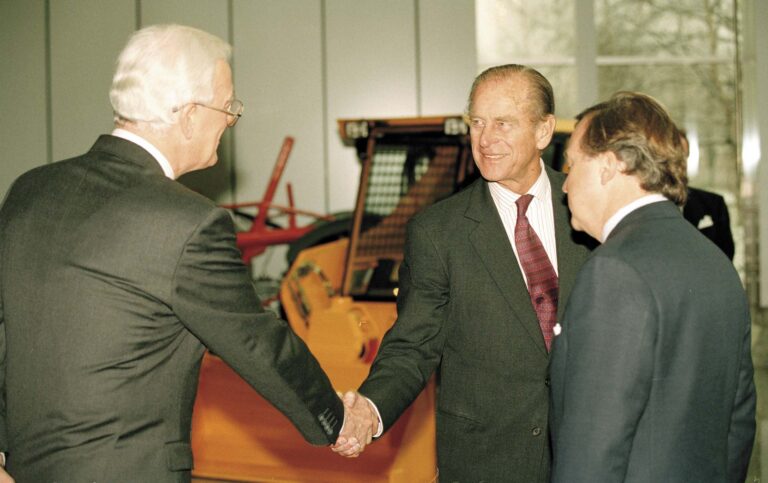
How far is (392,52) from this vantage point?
840cm

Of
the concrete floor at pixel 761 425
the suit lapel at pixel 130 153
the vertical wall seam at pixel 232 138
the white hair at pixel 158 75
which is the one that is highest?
the vertical wall seam at pixel 232 138

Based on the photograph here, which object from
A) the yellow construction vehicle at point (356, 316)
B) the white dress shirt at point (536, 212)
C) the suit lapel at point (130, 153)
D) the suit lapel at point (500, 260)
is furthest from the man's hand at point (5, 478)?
the yellow construction vehicle at point (356, 316)

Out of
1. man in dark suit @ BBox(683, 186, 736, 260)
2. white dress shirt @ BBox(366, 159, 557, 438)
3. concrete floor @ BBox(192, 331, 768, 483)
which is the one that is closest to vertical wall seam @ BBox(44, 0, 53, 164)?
concrete floor @ BBox(192, 331, 768, 483)

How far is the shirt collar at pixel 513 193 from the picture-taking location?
2.57 metres

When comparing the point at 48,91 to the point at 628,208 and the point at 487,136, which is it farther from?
the point at 628,208

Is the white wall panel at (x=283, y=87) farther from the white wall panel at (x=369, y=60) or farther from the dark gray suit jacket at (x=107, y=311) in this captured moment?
the dark gray suit jacket at (x=107, y=311)

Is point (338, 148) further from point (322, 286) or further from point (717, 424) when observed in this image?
point (717, 424)

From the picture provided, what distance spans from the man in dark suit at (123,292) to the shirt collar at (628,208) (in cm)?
82

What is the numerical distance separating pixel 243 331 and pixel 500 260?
0.85 m

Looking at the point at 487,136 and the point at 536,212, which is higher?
the point at 487,136

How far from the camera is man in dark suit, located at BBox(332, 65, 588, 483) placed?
241cm

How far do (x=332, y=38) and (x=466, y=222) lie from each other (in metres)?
6.27

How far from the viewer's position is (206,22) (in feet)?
28.0

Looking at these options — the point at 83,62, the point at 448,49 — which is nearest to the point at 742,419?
the point at 448,49
